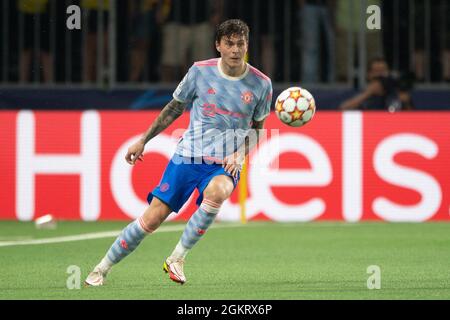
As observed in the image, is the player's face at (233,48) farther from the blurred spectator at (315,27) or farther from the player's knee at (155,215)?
the blurred spectator at (315,27)

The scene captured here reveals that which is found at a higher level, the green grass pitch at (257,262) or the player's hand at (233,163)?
the player's hand at (233,163)

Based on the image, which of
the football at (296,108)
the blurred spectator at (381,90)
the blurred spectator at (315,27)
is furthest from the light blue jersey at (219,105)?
the blurred spectator at (381,90)

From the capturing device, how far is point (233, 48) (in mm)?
9219

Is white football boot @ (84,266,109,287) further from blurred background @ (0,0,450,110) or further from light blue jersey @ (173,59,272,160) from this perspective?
Answer: blurred background @ (0,0,450,110)

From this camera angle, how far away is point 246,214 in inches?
642

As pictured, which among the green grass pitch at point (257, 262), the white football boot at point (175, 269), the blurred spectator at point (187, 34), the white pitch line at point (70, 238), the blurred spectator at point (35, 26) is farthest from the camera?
the blurred spectator at point (35, 26)

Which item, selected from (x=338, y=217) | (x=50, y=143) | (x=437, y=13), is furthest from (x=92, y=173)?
(x=437, y=13)

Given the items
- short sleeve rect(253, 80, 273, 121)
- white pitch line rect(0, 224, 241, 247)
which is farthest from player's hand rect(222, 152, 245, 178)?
white pitch line rect(0, 224, 241, 247)

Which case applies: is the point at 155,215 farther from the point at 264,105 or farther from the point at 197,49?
the point at 197,49

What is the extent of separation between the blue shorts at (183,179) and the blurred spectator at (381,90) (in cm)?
747

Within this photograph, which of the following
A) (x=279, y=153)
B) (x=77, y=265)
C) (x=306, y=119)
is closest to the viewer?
(x=306, y=119)

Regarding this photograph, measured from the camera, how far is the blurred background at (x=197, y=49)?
16656 mm

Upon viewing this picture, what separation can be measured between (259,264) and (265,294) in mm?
2438

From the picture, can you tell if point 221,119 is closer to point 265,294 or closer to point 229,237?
point 265,294
